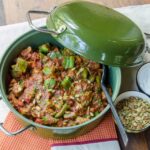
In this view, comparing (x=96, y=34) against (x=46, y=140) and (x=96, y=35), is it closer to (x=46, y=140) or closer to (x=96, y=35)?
(x=96, y=35)

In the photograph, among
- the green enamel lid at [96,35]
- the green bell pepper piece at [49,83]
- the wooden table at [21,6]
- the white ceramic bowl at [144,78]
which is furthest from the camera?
the wooden table at [21,6]

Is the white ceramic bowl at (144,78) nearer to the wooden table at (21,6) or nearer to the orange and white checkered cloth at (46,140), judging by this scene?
the orange and white checkered cloth at (46,140)

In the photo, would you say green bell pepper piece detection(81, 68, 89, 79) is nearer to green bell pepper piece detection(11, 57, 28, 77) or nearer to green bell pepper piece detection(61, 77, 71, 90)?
green bell pepper piece detection(61, 77, 71, 90)

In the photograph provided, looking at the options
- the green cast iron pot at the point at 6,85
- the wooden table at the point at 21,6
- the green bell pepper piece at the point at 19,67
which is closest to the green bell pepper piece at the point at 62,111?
the green cast iron pot at the point at 6,85

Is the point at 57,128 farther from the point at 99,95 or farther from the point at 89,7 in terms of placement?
the point at 89,7

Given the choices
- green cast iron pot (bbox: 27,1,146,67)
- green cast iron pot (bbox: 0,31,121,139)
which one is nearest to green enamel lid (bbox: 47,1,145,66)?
green cast iron pot (bbox: 27,1,146,67)

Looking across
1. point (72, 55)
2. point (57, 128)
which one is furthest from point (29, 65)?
point (57, 128)

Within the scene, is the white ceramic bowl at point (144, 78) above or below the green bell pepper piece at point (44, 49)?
below

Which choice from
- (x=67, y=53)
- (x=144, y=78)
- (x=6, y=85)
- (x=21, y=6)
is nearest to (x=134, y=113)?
(x=144, y=78)
